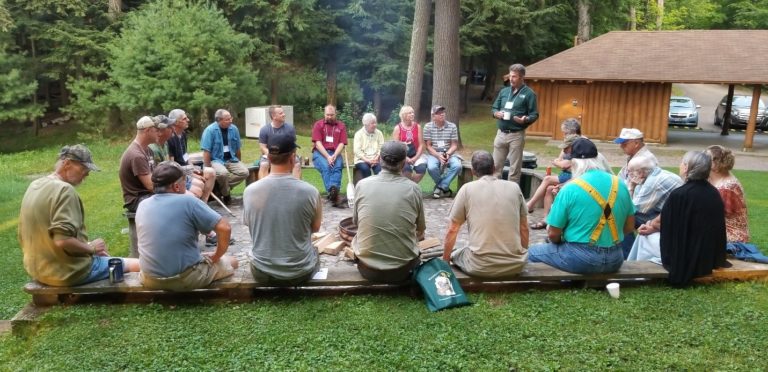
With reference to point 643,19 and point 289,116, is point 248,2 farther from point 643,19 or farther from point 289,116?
point 643,19

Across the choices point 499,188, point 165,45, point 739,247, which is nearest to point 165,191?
point 499,188

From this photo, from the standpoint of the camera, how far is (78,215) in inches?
168

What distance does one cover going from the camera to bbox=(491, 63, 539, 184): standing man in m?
8.15

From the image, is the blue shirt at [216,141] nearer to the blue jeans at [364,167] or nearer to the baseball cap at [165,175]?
the blue jeans at [364,167]

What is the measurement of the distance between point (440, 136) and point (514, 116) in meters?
1.27

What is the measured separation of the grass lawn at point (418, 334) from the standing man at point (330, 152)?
391 cm

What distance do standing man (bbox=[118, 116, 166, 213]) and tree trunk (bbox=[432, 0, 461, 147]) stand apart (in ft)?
33.6

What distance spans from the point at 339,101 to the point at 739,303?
924 inches

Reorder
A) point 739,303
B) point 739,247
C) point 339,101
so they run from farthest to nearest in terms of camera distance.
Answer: point 339,101 < point 739,247 < point 739,303

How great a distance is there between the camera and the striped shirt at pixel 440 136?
909 cm

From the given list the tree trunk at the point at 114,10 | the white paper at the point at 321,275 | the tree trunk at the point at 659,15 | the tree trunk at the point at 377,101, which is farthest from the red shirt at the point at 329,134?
the tree trunk at the point at 659,15

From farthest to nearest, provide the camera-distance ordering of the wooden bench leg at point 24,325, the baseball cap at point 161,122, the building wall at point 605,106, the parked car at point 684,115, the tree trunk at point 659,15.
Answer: the tree trunk at point 659,15 < the parked car at point 684,115 < the building wall at point 605,106 < the baseball cap at point 161,122 < the wooden bench leg at point 24,325

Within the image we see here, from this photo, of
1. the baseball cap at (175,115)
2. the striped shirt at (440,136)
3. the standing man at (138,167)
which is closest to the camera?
the standing man at (138,167)

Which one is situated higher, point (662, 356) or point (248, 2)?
point (248, 2)
